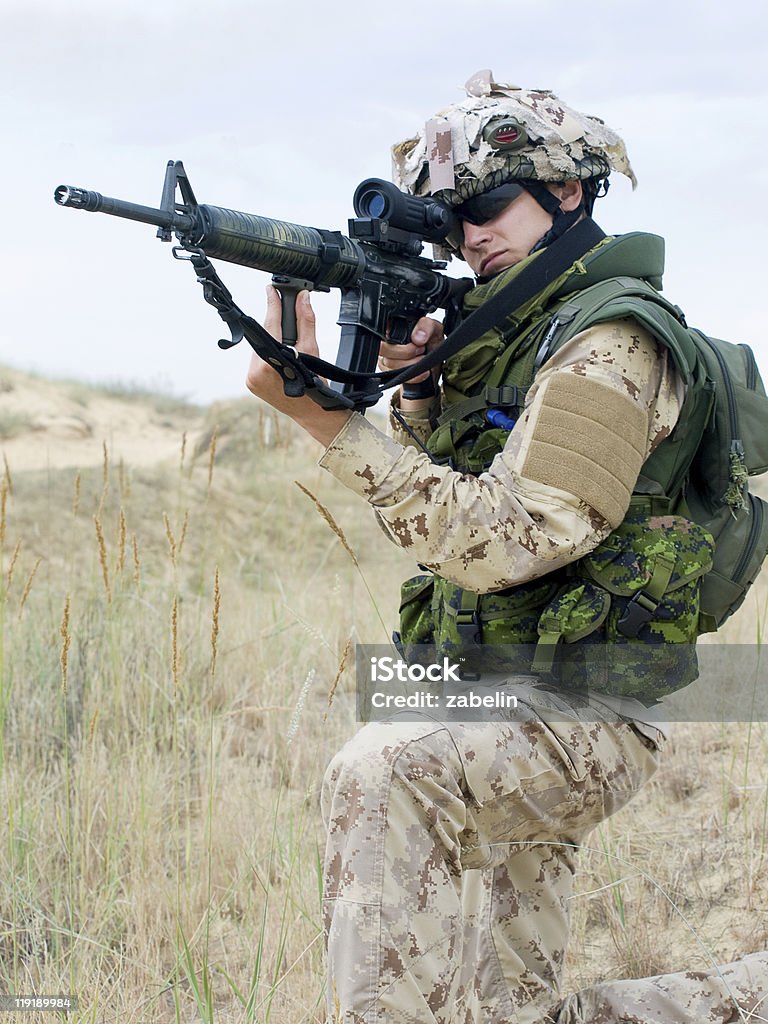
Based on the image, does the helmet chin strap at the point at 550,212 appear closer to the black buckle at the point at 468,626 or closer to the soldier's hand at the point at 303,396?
the soldier's hand at the point at 303,396

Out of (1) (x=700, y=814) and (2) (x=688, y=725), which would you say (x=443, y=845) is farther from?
(2) (x=688, y=725)

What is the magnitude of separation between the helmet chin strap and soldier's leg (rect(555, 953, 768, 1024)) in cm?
175

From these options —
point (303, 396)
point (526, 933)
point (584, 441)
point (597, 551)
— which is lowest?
point (526, 933)

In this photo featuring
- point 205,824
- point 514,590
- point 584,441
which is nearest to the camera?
point 584,441

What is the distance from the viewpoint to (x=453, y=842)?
1.96 metres

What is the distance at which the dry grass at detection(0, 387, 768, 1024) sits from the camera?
2594 millimetres

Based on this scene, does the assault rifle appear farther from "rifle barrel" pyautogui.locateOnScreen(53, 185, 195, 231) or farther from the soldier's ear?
the soldier's ear

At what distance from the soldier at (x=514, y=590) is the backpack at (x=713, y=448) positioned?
0.13 ft

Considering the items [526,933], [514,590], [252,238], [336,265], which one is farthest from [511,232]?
[526,933]

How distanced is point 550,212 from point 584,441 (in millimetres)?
722

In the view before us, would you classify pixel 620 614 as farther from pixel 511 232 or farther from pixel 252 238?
pixel 252 238

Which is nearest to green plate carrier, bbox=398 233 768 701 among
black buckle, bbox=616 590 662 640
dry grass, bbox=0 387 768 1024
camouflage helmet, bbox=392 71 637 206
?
black buckle, bbox=616 590 662 640

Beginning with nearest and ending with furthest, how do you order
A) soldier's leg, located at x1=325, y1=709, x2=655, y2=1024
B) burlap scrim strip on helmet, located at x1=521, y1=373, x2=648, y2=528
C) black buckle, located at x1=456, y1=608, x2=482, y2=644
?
soldier's leg, located at x1=325, y1=709, x2=655, y2=1024, burlap scrim strip on helmet, located at x1=521, y1=373, x2=648, y2=528, black buckle, located at x1=456, y1=608, x2=482, y2=644

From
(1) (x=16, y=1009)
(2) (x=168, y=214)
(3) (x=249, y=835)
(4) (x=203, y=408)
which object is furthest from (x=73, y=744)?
(4) (x=203, y=408)
